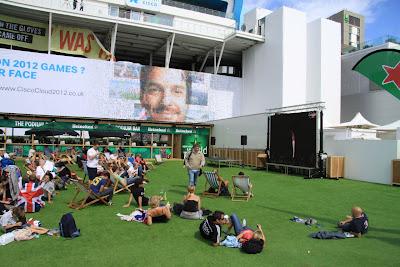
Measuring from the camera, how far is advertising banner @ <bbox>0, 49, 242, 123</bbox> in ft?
90.7

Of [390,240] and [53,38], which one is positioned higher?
[53,38]

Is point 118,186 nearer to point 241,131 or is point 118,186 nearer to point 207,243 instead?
point 207,243

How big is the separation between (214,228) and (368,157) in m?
12.4

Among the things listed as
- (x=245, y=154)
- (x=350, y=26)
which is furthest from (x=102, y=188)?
(x=350, y=26)

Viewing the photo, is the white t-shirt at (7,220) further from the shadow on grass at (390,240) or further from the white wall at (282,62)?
the white wall at (282,62)

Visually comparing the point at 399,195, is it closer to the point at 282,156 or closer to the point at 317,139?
the point at 317,139

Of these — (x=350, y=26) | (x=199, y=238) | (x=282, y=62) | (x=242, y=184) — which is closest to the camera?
(x=199, y=238)

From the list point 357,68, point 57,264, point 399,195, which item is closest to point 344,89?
point 399,195

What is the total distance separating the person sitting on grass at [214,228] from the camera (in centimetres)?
561

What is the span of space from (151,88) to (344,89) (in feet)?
64.6

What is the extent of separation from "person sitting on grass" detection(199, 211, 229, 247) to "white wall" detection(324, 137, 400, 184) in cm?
1173

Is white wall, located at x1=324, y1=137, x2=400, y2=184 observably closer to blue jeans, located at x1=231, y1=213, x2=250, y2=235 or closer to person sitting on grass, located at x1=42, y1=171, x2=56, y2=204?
blue jeans, located at x1=231, y1=213, x2=250, y2=235

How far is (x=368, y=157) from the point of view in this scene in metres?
15.6

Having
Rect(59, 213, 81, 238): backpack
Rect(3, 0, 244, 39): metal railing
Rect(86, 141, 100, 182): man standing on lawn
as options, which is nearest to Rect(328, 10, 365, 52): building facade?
Rect(3, 0, 244, 39): metal railing
